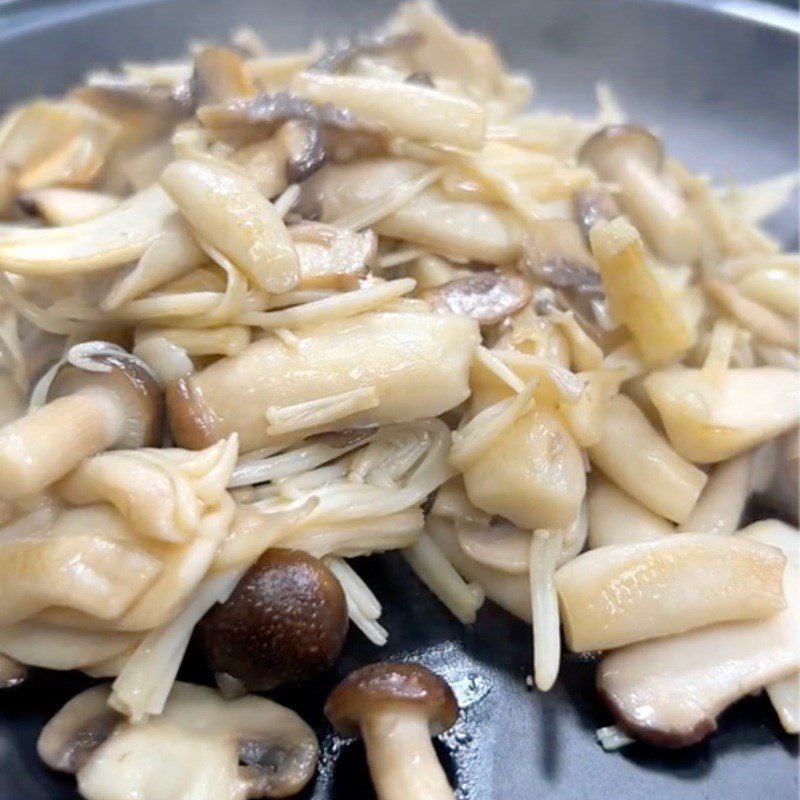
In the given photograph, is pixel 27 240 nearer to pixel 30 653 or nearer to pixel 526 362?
pixel 30 653

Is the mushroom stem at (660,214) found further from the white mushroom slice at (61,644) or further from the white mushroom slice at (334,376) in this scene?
the white mushroom slice at (61,644)

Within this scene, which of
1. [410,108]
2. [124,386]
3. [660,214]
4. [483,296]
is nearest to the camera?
[124,386]

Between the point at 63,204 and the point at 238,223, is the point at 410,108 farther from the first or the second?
the point at 63,204

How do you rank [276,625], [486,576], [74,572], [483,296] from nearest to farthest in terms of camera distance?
[74,572] → [276,625] → [486,576] → [483,296]

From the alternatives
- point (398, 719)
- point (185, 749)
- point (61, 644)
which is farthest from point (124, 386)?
point (398, 719)

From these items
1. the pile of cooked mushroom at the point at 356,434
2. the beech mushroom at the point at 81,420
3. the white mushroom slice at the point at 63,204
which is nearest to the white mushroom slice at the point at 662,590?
the pile of cooked mushroom at the point at 356,434

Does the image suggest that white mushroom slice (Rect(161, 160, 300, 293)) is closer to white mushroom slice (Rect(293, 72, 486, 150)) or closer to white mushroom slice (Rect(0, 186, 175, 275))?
white mushroom slice (Rect(0, 186, 175, 275))

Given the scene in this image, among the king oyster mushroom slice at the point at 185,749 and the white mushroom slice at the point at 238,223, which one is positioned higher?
the white mushroom slice at the point at 238,223
